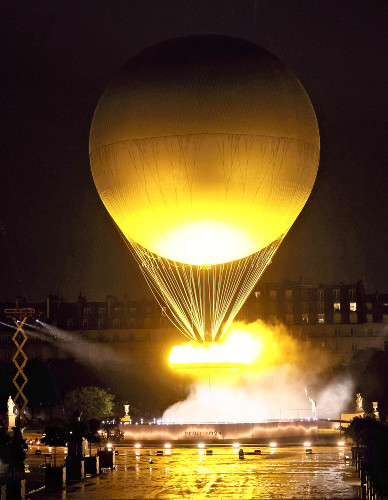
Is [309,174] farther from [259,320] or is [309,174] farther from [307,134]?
[259,320]

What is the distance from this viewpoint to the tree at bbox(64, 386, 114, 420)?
120312 mm

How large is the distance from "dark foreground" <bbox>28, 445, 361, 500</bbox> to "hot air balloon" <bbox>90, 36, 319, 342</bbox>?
403 inches

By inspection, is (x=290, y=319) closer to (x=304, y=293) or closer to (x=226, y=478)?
(x=304, y=293)

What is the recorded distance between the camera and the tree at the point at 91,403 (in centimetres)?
12031

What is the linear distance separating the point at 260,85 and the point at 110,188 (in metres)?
7.88

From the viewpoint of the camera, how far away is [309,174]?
52.7 meters

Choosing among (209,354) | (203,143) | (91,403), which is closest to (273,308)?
(91,403)

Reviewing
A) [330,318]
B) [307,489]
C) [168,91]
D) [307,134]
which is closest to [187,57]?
[168,91]

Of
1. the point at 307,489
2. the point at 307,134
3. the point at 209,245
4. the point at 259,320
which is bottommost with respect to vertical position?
the point at 307,489

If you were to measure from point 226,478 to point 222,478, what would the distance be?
0.54 feet

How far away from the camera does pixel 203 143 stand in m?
49.1

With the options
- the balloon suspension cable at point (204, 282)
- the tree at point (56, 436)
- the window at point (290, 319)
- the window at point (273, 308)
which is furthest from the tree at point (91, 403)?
the tree at point (56, 436)

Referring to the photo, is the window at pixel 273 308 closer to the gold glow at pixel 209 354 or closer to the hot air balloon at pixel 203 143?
the gold glow at pixel 209 354

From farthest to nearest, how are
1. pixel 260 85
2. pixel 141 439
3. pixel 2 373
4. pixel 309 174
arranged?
pixel 2 373 → pixel 141 439 → pixel 309 174 → pixel 260 85
